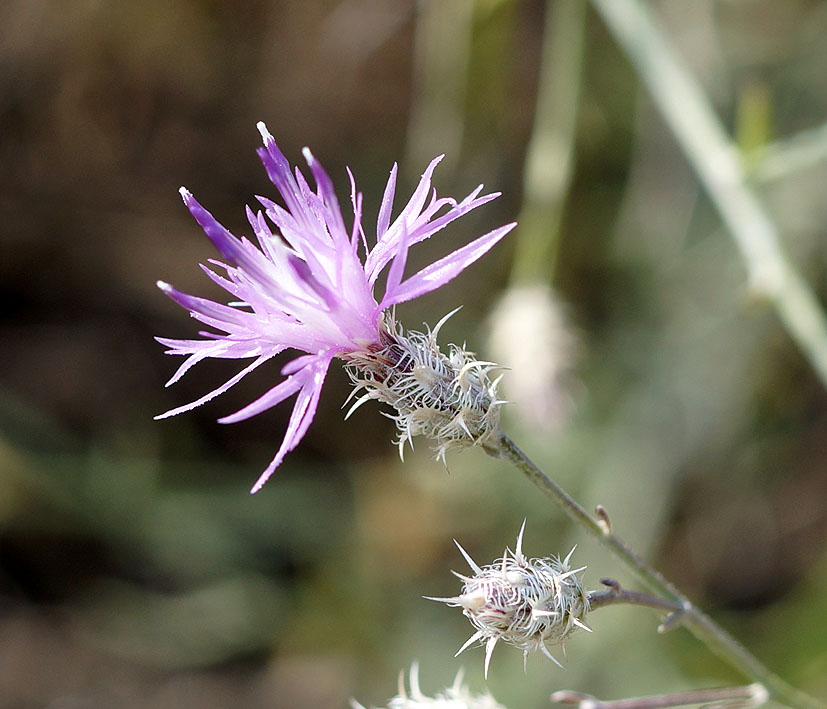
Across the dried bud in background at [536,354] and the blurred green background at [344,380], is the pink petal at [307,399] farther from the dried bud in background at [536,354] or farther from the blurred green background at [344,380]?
the blurred green background at [344,380]

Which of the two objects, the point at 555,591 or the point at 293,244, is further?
the point at 293,244

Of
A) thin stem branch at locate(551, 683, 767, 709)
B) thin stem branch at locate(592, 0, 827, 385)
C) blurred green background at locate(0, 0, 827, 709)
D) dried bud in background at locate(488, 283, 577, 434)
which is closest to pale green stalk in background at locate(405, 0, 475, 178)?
blurred green background at locate(0, 0, 827, 709)

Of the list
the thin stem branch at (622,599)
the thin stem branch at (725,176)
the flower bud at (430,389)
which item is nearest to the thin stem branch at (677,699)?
the thin stem branch at (622,599)

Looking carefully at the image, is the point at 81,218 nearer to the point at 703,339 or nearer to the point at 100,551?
the point at 100,551

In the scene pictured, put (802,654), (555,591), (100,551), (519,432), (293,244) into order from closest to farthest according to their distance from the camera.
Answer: (555,591), (293,244), (802,654), (519,432), (100,551)

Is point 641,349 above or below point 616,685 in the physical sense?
above

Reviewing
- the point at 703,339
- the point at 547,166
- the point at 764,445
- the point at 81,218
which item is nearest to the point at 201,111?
the point at 81,218

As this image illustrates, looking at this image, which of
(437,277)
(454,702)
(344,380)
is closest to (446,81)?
(344,380)

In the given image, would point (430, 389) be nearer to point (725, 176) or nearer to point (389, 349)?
point (389, 349)

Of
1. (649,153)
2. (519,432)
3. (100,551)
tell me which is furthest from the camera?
(100,551)
